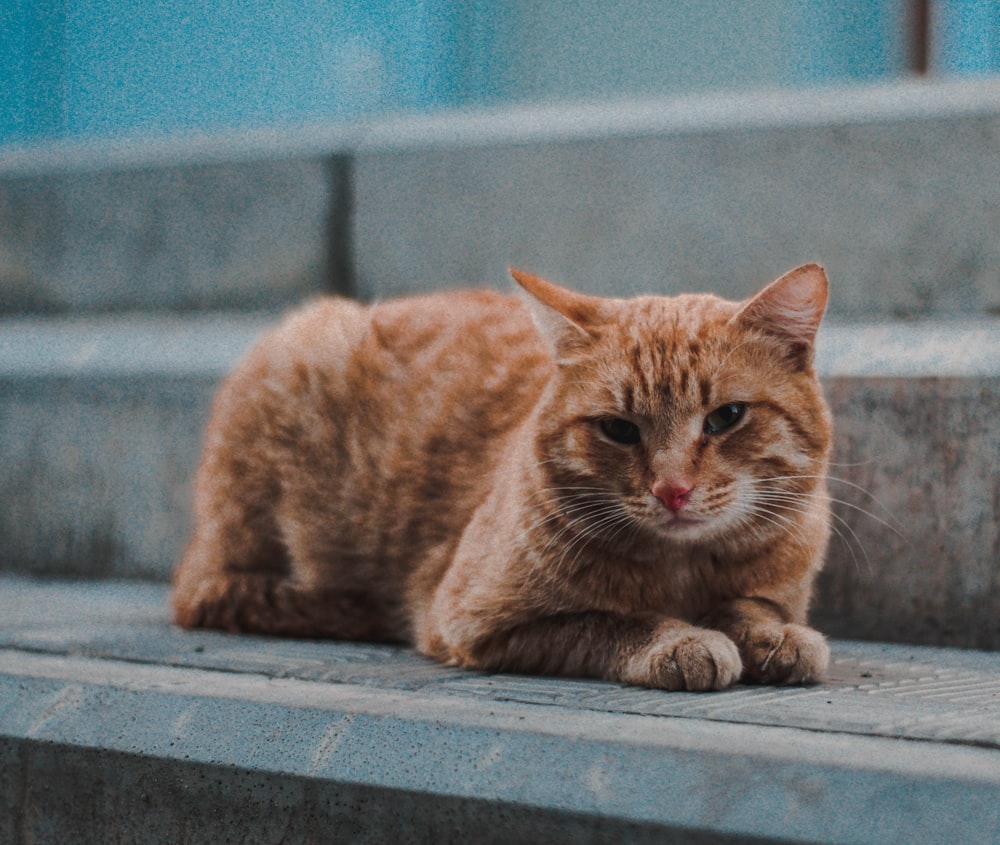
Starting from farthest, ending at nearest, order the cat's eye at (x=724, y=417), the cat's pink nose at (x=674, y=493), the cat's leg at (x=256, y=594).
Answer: the cat's leg at (x=256, y=594)
the cat's eye at (x=724, y=417)
the cat's pink nose at (x=674, y=493)

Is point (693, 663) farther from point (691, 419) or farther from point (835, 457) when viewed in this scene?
point (835, 457)

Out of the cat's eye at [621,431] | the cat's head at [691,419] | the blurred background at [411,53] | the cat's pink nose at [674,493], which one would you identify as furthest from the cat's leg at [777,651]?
the blurred background at [411,53]

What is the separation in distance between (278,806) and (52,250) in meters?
3.02

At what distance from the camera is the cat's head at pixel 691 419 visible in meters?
2.11

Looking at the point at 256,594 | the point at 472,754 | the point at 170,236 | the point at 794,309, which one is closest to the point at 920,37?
the point at 170,236

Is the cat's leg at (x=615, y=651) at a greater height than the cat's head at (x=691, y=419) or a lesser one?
lesser

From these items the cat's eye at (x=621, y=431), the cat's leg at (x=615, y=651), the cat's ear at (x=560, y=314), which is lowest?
the cat's leg at (x=615, y=651)

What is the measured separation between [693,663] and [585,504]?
362mm

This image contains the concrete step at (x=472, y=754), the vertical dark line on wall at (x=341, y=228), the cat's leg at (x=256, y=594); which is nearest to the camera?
the concrete step at (x=472, y=754)

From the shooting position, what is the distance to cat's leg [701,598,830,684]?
6.98 feet

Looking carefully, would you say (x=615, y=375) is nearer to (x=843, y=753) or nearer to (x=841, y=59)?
(x=843, y=753)

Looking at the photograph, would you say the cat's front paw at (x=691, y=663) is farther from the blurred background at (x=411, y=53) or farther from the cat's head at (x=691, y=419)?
the blurred background at (x=411, y=53)

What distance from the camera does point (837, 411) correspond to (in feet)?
9.32

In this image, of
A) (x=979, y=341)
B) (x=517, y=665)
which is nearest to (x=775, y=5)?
(x=979, y=341)
